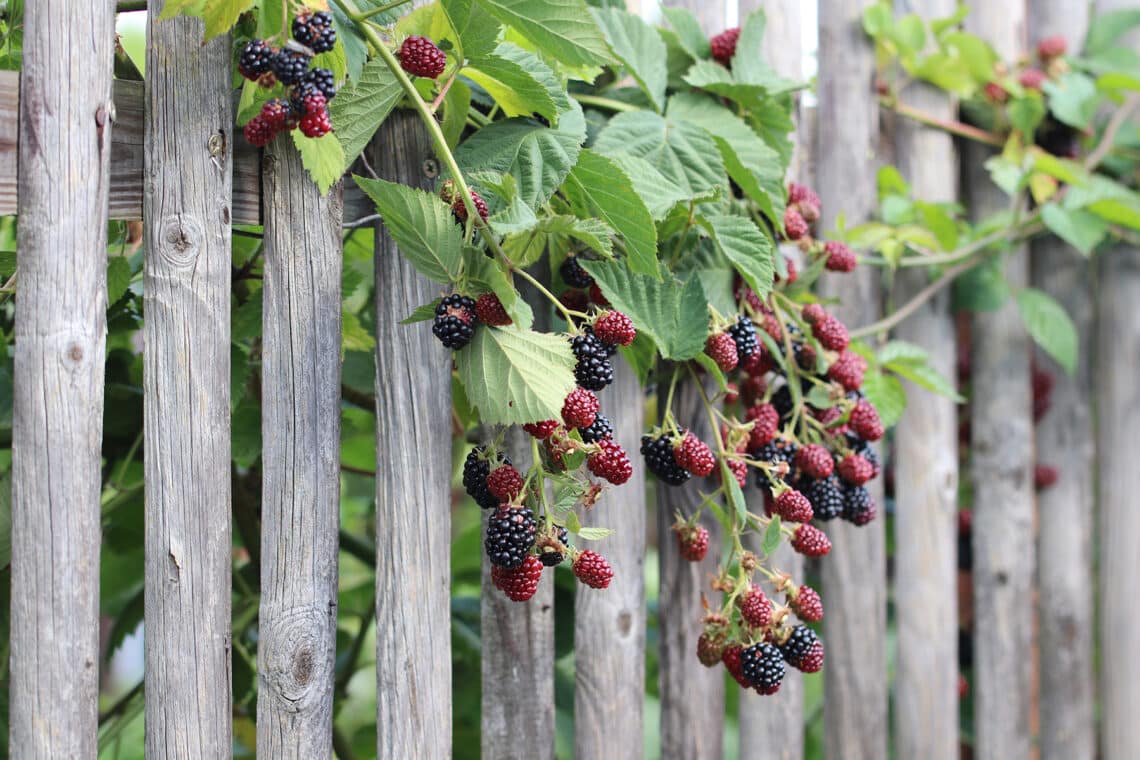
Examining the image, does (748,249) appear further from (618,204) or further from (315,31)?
(315,31)

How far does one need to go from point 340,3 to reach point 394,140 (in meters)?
0.25

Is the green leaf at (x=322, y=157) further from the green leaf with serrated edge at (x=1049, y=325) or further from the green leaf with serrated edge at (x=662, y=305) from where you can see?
the green leaf with serrated edge at (x=1049, y=325)

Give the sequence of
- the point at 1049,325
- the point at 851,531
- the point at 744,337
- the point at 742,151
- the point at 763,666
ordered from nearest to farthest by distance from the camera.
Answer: the point at 763,666, the point at 744,337, the point at 742,151, the point at 851,531, the point at 1049,325

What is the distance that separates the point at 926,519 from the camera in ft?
7.32

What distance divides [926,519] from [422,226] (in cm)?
148

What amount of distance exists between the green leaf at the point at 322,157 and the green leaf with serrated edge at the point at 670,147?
0.41 m

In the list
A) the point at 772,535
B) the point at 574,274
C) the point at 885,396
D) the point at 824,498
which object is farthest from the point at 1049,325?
the point at 574,274

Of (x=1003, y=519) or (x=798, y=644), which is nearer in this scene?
(x=798, y=644)

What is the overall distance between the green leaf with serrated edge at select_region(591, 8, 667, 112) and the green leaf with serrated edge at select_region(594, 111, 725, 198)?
0.21ft

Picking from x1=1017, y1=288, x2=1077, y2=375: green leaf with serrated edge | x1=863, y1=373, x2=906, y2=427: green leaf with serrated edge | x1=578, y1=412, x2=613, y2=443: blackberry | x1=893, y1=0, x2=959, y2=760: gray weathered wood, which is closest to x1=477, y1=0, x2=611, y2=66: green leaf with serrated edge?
x1=578, y1=412, x2=613, y2=443: blackberry

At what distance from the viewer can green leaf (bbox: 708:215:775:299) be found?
1.43 meters

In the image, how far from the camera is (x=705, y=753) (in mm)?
1838

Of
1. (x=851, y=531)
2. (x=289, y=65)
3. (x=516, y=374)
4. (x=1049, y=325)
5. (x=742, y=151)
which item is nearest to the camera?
(x=289, y=65)

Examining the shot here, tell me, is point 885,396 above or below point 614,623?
above
